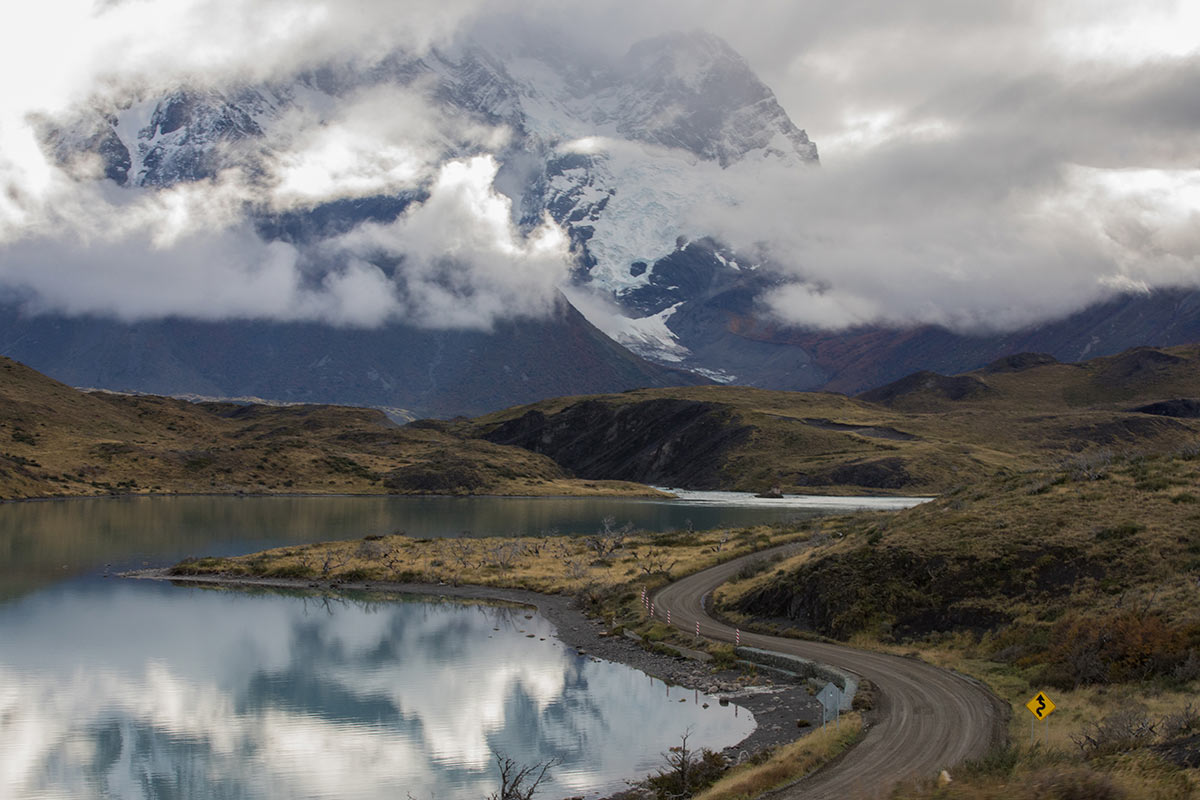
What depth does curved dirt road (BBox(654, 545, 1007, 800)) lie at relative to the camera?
2891 cm

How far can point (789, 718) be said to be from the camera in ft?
136

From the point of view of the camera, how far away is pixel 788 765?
30.9 metres

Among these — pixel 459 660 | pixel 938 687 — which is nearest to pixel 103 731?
pixel 459 660

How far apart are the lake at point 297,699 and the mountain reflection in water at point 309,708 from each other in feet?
0.44

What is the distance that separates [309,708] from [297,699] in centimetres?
215

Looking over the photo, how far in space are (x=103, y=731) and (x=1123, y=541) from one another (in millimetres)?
48855

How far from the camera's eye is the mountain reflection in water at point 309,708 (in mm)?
37344

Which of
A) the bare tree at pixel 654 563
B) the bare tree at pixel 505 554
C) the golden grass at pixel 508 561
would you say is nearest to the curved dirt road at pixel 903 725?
the bare tree at pixel 654 563

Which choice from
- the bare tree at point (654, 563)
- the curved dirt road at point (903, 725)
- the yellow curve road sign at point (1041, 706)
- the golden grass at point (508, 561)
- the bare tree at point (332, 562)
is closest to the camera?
the yellow curve road sign at point (1041, 706)

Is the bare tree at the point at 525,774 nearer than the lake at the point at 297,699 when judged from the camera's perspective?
Yes

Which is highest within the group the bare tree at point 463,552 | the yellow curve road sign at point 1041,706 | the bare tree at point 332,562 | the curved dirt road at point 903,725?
the yellow curve road sign at point 1041,706

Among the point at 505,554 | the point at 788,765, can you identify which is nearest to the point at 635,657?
the point at 788,765

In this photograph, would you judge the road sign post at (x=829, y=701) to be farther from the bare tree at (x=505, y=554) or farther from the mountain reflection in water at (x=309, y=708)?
the bare tree at (x=505, y=554)

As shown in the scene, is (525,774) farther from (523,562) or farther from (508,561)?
(508,561)
